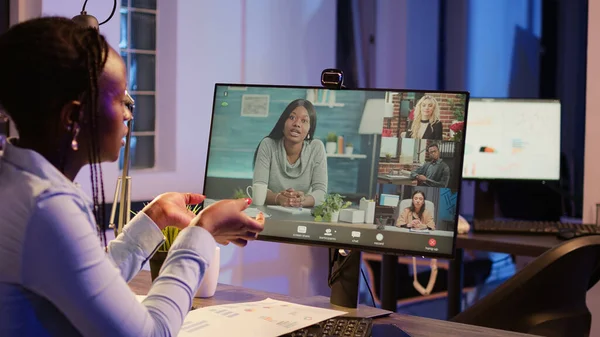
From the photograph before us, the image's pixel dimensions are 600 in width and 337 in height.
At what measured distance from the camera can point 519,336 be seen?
1.63m

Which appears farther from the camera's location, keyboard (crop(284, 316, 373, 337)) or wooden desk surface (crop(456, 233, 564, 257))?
wooden desk surface (crop(456, 233, 564, 257))

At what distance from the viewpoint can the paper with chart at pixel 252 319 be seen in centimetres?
161

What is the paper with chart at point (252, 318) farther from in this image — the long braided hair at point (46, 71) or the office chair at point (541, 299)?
the long braided hair at point (46, 71)

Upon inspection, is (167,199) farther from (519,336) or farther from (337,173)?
(519,336)

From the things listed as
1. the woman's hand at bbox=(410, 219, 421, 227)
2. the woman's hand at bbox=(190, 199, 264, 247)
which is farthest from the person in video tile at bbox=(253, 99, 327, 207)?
the woman's hand at bbox=(190, 199, 264, 247)

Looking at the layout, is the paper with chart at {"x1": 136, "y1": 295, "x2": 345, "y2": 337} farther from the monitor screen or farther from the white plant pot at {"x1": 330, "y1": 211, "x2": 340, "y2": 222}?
the monitor screen

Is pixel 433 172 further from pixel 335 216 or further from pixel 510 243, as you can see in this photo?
pixel 510 243

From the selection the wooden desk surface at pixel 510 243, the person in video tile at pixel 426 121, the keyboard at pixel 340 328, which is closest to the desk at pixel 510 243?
the wooden desk surface at pixel 510 243

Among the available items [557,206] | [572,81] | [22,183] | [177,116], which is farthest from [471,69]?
[22,183]

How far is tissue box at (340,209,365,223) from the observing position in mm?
1804

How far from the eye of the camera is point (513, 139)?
345cm

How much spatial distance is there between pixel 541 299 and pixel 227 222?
1.02 metres

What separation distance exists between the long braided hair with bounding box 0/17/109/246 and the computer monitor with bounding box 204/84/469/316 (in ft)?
2.46

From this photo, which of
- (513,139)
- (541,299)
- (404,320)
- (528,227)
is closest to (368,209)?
(404,320)
